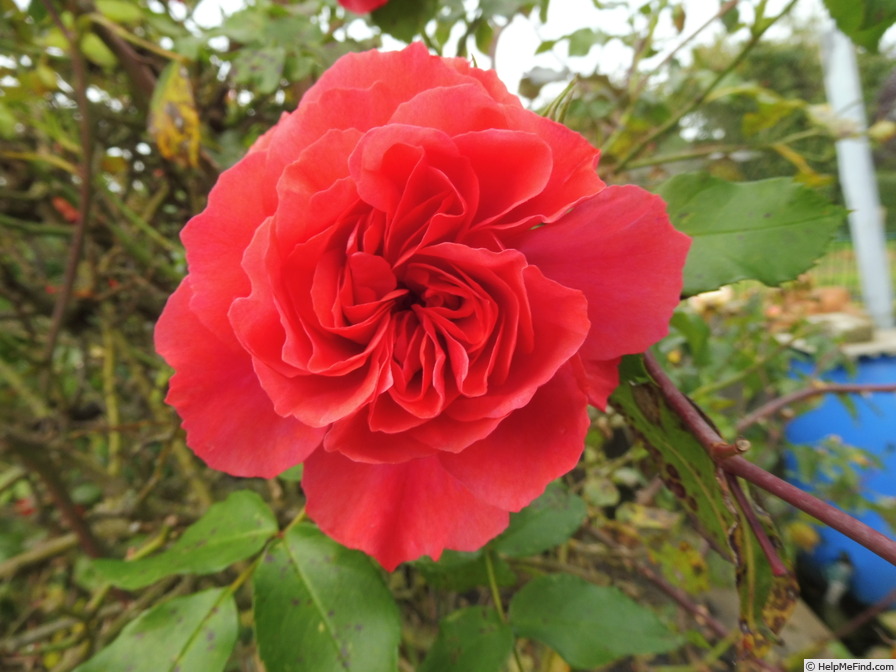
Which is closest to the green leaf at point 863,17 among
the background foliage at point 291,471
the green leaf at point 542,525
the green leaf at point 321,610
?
the background foliage at point 291,471

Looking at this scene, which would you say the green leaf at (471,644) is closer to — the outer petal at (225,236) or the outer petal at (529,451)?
the outer petal at (529,451)

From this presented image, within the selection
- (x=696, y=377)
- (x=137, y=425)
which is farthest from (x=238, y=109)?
(x=696, y=377)

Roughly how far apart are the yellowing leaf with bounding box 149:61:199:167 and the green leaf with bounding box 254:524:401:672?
0.49m

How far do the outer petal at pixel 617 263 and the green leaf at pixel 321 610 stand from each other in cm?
25

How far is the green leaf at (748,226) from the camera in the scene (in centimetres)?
39

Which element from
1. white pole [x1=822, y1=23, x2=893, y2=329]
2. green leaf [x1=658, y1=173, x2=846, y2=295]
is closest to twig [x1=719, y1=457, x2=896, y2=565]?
green leaf [x1=658, y1=173, x2=846, y2=295]

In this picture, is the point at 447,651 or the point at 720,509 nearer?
the point at 720,509

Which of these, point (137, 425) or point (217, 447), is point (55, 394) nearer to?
point (137, 425)

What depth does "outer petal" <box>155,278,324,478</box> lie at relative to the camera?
347 mm

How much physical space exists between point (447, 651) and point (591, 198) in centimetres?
41

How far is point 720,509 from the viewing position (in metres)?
0.32

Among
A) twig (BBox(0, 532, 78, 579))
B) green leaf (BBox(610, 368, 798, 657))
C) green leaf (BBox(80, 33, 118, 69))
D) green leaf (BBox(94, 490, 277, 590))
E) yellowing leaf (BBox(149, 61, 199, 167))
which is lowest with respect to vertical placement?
twig (BBox(0, 532, 78, 579))

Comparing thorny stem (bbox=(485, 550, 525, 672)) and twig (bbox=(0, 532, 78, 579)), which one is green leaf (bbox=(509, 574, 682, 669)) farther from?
twig (bbox=(0, 532, 78, 579))

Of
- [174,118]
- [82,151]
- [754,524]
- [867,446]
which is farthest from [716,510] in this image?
[867,446]
